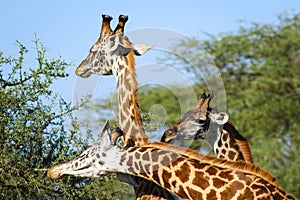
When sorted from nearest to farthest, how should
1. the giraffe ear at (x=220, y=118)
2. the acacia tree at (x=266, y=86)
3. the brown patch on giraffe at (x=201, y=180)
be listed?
the brown patch on giraffe at (x=201, y=180) < the giraffe ear at (x=220, y=118) < the acacia tree at (x=266, y=86)

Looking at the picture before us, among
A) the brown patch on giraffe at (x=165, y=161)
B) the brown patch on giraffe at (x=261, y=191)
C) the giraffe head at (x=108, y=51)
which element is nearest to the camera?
the brown patch on giraffe at (x=261, y=191)

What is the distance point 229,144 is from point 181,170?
5.58 feet

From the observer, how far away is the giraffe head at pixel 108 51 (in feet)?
22.1

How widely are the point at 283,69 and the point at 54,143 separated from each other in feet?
33.3

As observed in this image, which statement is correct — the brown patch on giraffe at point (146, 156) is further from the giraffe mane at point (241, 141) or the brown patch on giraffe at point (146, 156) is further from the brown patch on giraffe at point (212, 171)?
the giraffe mane at point (241, 141)

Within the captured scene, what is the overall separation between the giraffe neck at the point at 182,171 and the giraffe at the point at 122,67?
0.60 meters

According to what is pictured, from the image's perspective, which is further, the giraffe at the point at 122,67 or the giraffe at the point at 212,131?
the giraffe at the point at 212,131

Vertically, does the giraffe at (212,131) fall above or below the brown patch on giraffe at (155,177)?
above

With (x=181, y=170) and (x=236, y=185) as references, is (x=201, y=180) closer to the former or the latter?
(x=181, y=170)

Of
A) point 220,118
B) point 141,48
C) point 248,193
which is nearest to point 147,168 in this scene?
point 248,193

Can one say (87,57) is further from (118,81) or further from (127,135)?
(127,135)

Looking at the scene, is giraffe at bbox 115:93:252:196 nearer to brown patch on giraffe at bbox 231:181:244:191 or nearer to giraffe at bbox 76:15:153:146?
giraffe at bbox 76:15:153:146

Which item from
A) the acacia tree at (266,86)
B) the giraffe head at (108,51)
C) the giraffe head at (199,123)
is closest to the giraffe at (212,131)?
the giraffe head at (199,123)

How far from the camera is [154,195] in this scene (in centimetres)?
630
